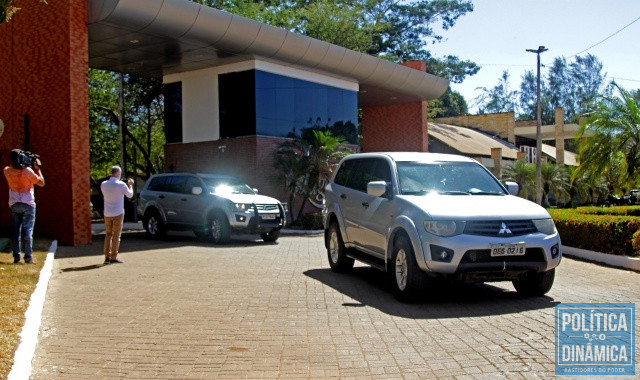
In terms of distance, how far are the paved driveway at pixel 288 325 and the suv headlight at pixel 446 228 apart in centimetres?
90

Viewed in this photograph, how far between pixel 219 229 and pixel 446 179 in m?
8.72

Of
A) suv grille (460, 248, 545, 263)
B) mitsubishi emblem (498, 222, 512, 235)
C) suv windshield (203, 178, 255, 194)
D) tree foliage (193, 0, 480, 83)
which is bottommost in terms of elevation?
suv grille (460, 248, 545, 263)

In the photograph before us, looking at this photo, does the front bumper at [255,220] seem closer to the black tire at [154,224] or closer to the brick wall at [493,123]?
the black tire at [154,224]

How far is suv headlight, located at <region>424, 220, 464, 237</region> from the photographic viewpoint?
7914 mm

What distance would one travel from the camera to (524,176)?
129 ft

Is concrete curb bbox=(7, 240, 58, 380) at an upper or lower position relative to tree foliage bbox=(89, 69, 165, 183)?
lower

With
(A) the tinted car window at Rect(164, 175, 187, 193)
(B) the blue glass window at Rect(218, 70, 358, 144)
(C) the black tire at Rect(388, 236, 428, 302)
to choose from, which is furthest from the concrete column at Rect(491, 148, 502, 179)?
(C) the black tire at Rect(388, 236, 428, 302)

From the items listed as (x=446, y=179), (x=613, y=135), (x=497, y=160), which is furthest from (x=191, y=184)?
(x=497, y=160)

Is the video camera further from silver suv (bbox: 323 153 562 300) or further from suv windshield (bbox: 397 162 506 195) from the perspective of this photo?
suv windshield (bbox: 397 162 506 195)

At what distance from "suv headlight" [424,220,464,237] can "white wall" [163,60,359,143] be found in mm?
16215

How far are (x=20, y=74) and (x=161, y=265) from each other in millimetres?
8097

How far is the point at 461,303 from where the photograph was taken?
27.3 feet

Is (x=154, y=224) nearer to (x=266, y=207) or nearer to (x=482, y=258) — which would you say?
(x=266, y=207)

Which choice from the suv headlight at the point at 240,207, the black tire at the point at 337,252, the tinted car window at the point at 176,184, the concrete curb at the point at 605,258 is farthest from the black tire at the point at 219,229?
the concrete curb at the point at 605,258
